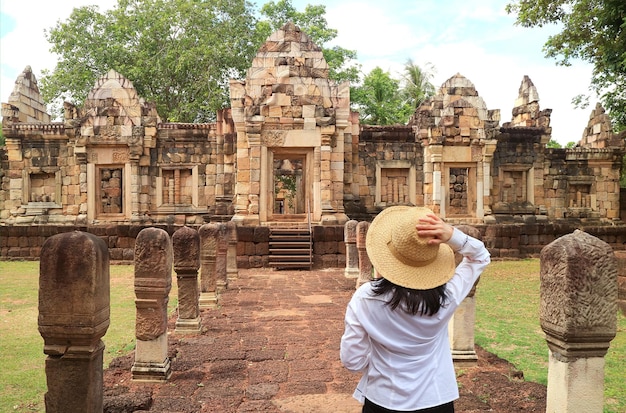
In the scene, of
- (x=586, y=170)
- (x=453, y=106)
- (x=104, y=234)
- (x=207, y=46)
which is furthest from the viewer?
(x=207, y=46)

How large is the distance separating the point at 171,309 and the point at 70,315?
5299mm

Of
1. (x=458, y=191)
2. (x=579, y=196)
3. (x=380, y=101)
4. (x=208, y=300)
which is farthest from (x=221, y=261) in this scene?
(x=380, y=101)

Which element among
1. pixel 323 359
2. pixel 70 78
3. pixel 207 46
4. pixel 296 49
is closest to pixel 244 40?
pixel 207 46

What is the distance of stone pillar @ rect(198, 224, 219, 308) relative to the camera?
757 centimetres

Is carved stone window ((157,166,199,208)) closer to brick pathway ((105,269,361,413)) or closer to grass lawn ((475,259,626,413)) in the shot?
brick pathway ((105,269,361,413))

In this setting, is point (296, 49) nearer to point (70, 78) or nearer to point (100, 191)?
point (100, 191)

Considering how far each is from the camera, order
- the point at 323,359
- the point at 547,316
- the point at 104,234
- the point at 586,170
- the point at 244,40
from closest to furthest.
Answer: the point at 547,316, the point at 323,359, the point at 104,234, the point at 586,170, the point at 244,40

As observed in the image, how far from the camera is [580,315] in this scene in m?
2.73

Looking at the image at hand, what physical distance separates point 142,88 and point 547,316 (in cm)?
2564

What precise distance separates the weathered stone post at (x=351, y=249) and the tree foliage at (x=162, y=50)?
50.3 ft

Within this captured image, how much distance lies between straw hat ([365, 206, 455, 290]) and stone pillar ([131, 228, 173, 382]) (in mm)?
2591

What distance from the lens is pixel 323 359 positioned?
5105mm

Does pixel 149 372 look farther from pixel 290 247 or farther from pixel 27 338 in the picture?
pixel 290 247

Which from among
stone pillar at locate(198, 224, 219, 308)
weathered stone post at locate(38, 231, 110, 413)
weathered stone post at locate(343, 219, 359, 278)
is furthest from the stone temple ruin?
weathered stone post at locate(38, 231, 110, 413)
